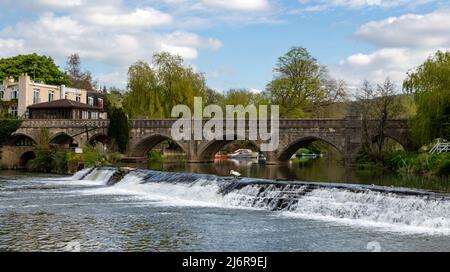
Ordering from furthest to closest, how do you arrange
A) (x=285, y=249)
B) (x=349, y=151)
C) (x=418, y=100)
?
(x=349, y=151), (x=418, y=100), (x=285, y=249)

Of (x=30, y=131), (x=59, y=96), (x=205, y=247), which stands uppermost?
(x=59, y=96)

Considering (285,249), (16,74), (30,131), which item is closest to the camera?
(285,249)

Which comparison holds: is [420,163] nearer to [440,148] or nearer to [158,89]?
[440,148]

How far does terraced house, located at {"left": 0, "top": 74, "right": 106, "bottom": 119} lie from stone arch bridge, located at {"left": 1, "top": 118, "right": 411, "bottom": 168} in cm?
332

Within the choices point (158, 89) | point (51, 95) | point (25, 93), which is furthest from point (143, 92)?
point (51, 95)

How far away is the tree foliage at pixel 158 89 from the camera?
6312 cm

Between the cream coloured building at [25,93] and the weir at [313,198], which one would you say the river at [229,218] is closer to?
the weir at [313,198]

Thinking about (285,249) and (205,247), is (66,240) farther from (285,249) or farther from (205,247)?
(285,249)

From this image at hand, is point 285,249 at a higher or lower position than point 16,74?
lower

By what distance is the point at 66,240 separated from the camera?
18.3 meters

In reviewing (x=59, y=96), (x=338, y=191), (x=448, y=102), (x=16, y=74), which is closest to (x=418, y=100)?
(x=448, y=102)

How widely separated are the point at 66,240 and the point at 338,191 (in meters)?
11.8

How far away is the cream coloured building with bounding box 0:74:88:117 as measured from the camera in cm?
6925

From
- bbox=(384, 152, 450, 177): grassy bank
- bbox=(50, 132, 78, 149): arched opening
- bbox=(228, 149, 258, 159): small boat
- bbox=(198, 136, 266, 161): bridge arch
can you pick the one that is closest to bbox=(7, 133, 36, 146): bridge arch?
bbox=(50, 132, 78, 149): arched opening
